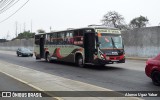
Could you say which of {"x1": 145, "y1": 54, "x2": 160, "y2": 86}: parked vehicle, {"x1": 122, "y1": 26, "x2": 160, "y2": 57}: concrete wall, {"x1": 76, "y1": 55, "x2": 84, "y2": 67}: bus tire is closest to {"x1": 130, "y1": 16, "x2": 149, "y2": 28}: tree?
{"x1": 122, "y1": 26, "x2": 160, "y2": 57}: concrete wall

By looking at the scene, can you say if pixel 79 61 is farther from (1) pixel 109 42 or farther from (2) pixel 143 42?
(2) pixel 143 42

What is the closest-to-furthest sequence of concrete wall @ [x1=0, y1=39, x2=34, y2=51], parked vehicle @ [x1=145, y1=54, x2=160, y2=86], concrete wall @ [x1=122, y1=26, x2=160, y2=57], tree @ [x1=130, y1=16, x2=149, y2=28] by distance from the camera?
parked vehicle @ [x1=145, y1=54, x2=160, y2=86], concrete wall @ [x1=122, y1=26, x2=160, y2=57], concrete wall @ [x1=0, y1=39, x2=34, y2=51], tree @ [x1=130, y1=16, x2=149, y2=28]

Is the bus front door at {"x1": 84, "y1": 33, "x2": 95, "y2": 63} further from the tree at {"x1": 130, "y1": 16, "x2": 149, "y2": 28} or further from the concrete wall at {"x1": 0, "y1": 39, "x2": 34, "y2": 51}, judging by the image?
the tree at {"x1": 130, "y1": 16, "x2": 149, "y2": 28}

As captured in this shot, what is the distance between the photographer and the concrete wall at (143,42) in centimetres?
3128

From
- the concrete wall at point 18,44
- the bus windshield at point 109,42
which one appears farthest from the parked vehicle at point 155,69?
the concrete wall at point 18,44

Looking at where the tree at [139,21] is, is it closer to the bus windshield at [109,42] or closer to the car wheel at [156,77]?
the bus windshield at [109,42]

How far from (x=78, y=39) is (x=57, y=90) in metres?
11.3

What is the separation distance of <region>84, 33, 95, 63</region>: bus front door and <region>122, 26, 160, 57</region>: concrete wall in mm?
11795

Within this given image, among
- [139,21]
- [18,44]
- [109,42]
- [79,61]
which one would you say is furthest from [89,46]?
[139,21]

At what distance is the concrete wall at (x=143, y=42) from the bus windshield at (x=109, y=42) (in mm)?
11326

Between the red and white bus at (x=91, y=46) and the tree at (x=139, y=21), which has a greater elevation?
the tree at (x=139, y=21)

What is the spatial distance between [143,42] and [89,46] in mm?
13946

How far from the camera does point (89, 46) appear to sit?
20.8m

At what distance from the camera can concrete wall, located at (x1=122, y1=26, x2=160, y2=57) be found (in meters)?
31.3
